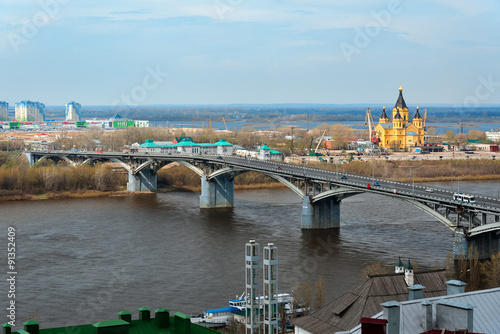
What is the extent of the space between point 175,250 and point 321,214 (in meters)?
11.2

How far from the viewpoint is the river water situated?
30078mm

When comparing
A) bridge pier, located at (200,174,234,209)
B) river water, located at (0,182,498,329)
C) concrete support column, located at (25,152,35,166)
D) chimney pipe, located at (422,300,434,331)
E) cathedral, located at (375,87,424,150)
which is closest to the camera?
chimney pipe, located at (422,300,434,331)

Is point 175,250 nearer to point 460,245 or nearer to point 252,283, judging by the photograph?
point 460,245

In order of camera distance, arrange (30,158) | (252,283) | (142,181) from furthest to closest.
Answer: (30,158), (142,181), (252,283)

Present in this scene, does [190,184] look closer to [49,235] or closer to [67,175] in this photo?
[67,175]

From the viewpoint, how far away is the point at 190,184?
7525cm

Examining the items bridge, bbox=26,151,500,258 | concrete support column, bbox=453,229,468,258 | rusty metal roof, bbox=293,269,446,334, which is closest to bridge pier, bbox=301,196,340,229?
bridge, bbox=26,151,500,258

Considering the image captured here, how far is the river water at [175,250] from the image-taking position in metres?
30.1

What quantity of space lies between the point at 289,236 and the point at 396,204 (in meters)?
15.6

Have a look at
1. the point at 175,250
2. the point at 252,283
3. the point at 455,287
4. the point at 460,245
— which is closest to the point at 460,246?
the point at 460,245

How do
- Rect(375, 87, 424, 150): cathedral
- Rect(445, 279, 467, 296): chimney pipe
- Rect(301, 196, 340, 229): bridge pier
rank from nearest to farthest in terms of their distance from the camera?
1. Rect(445, 279, 467, 296): chimney pipe
2. Rect(301, 196, 340, 229): bridge pier
3. Rect(375, 87, 424, 150): cathedral

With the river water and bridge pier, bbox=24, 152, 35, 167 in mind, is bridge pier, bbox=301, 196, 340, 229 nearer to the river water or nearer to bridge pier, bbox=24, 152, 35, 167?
the river water

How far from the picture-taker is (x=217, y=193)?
199 ft

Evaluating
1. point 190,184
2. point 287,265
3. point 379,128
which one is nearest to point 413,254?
point 287,265
